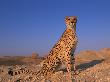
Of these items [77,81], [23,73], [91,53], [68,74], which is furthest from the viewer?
[91,53]

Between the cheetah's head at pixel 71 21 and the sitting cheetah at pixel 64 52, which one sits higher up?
the cheetah's head at pixel 71 21

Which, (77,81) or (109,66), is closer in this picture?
(77,81)

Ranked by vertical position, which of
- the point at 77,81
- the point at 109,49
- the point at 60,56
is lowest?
the point at 77,81

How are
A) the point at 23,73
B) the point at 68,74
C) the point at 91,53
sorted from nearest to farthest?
1. the point at 68,74
2. the point at 23,73
3. the point at 91,53

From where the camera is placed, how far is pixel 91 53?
21266mm

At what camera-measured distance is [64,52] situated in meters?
10.2

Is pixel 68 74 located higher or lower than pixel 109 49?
lower

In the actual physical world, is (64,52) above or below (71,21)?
below

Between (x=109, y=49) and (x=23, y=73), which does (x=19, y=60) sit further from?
(x=23, y=73)

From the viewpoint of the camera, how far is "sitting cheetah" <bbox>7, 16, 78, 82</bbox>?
10.1 m

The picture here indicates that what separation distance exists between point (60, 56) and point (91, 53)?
11.3 meters

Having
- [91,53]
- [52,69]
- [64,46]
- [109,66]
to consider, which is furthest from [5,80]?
[91,53]

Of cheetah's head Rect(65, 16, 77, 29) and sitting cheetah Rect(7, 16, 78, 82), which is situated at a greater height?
cheetah's head Rect(65, 16, 77, 29)

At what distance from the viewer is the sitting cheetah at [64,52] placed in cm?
1012
